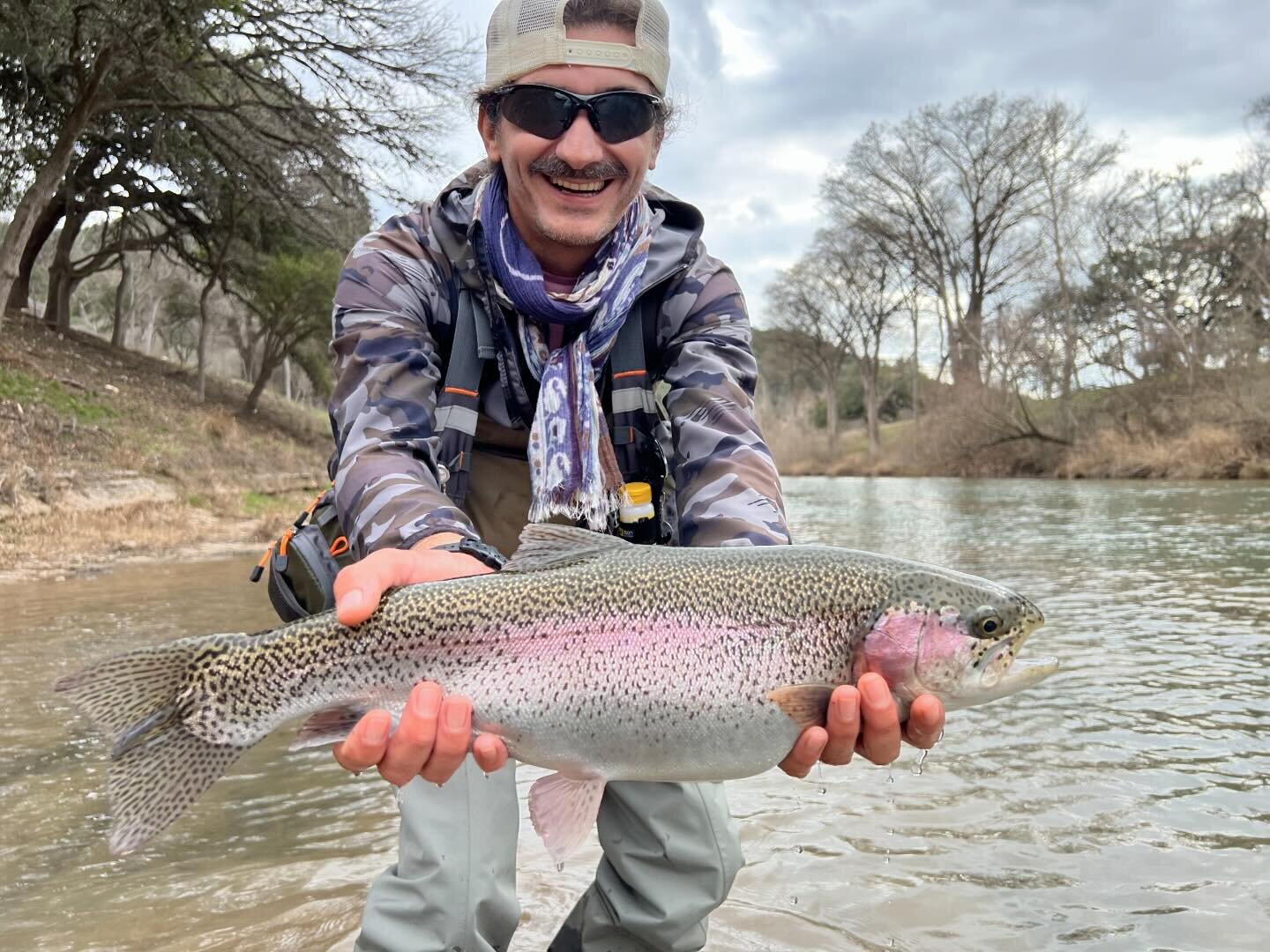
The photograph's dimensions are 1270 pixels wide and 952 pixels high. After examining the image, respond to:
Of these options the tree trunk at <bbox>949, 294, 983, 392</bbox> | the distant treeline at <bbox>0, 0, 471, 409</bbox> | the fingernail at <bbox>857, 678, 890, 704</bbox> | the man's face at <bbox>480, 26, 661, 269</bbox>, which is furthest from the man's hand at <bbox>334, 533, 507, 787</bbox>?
the tree trunk at <bbox>949, 294, 983, 392</bbox>

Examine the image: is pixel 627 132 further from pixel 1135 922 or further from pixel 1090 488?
pixel 1090 488

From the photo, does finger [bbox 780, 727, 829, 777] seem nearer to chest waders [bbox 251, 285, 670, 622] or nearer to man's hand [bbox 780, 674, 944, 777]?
man's hand [bbox 780, 674, 944, 777]

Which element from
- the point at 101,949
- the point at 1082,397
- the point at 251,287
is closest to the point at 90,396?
the point at 251,287

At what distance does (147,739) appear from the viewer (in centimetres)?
221

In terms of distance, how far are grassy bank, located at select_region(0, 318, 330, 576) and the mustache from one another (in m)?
9.33

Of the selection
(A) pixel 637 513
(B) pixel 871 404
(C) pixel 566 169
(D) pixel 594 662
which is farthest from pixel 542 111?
(B) pixel 871 404

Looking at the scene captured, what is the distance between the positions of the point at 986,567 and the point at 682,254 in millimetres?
8777

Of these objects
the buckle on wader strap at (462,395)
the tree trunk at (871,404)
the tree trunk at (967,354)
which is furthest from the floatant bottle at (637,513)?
the tree trunk at (871,404)

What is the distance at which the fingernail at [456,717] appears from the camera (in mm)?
2119

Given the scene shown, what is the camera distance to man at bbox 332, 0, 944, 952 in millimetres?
2475

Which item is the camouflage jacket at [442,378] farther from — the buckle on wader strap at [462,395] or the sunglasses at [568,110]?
the sunglasses at [568,110]

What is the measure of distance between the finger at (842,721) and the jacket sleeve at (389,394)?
102cm

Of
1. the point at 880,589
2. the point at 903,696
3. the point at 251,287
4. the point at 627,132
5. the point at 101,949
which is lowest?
the point at 101,949

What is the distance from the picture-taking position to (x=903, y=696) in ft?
7.40
